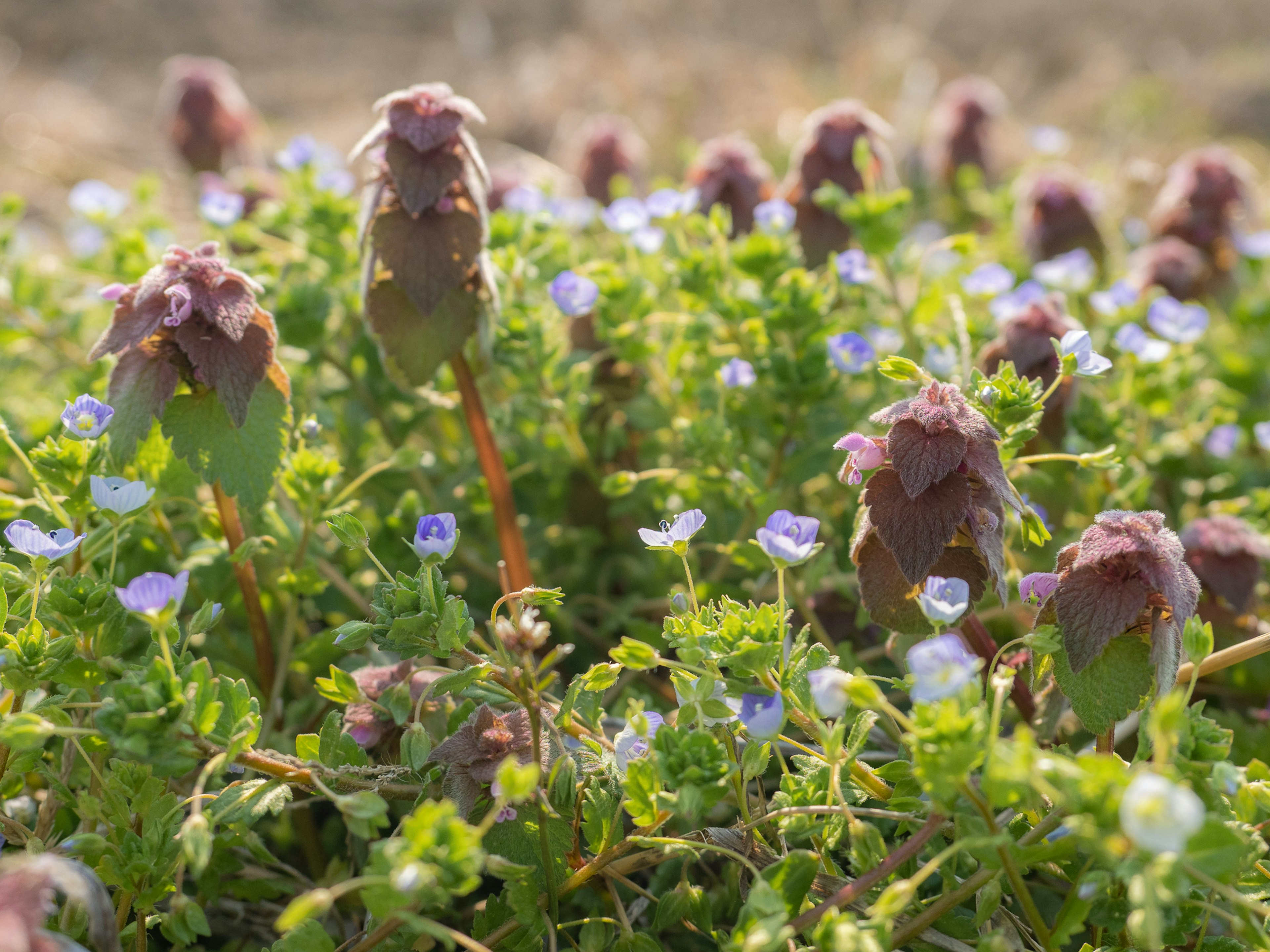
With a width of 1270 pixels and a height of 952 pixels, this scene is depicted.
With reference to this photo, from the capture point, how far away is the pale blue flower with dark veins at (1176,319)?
2.08 metres

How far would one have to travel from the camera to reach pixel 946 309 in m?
2.38

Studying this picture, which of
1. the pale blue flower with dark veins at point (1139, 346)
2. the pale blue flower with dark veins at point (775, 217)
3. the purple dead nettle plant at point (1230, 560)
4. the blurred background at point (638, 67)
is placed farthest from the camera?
the blurred background at point (638, 67)

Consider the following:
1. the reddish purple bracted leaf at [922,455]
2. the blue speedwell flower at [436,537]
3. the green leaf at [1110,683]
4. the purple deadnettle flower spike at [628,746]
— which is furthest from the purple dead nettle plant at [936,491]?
the blue speedwell flower at [436,537]

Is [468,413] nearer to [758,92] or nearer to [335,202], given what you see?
[335,202]

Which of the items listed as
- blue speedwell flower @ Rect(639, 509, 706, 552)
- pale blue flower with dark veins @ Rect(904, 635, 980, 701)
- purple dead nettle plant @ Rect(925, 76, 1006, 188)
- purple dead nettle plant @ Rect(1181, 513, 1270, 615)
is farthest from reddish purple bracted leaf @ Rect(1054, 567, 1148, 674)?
purple dead nettle plant @ Rect(925, 76, 1006, 188)

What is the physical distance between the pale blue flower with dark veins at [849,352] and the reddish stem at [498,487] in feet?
2.12

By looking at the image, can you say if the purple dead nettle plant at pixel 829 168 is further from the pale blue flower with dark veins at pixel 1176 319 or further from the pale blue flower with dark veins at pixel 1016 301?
the pale blue flower with dark veins at pixel 1176 319

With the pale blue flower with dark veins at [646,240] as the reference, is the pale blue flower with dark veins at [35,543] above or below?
below

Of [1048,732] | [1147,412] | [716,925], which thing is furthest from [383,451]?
[1147,412]

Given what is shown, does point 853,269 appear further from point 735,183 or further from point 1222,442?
point 1222,442

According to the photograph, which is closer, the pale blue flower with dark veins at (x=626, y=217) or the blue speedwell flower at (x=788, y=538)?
the blue speedwell flower at (x=788, y=538)

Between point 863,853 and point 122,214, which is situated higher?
point 122,214

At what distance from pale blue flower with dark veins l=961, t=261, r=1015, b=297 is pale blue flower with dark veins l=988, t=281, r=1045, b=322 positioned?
26mm

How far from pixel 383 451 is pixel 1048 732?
60.1 inches
